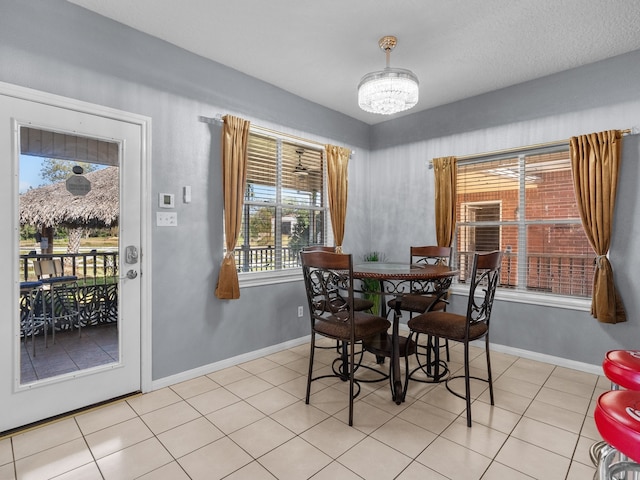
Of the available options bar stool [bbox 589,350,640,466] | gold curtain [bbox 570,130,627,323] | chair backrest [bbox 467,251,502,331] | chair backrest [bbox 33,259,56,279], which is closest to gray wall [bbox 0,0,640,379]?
gold curtain [bbox 570,130,627,323]

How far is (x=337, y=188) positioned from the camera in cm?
404

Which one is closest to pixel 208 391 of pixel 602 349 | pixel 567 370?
pixel 567 370

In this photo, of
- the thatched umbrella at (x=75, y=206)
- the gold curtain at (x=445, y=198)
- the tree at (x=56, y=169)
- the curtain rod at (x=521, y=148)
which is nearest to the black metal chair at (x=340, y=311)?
the thatched umbrella at (x=75, y=206)

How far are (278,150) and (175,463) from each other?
2.86 m

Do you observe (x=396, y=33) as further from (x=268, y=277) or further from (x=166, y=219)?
(x=268, y=277)

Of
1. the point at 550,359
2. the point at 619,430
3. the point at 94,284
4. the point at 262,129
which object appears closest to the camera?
the point at 619,430

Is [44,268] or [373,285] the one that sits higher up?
[44,268]

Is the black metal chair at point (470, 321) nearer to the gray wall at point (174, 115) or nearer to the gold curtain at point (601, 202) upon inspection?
the gold curtain at point (601, 202)

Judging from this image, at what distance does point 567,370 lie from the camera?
10.1 feet

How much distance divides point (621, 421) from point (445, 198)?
313 centimetres

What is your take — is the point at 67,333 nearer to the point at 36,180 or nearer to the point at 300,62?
the point at 36,180

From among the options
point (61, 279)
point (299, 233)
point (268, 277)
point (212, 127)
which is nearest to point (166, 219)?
point (61, 279)

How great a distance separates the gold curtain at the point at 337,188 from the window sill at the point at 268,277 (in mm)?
657

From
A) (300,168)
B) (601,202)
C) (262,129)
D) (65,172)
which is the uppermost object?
(262,129)
